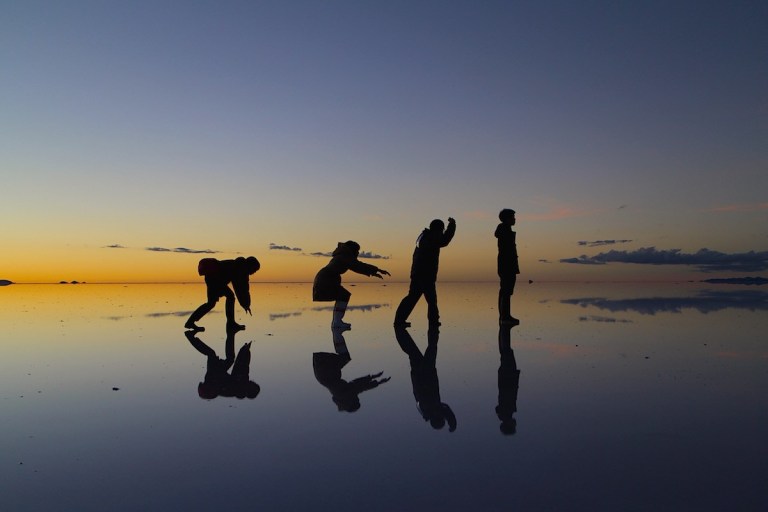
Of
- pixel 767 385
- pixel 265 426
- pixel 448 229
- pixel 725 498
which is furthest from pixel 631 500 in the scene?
pixel 448 229

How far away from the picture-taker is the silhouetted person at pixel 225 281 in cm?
1177

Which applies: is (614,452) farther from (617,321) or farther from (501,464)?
(617,321)

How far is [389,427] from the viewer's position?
412cm

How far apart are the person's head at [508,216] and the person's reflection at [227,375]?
7.16 metres

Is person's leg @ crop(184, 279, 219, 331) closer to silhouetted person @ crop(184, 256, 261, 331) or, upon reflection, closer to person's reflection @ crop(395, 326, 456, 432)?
silhouetted person @ crop(184, 256, 261, 331)

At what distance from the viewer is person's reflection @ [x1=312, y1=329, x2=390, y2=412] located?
16.7 feet

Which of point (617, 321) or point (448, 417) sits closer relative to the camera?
point (448, 417)

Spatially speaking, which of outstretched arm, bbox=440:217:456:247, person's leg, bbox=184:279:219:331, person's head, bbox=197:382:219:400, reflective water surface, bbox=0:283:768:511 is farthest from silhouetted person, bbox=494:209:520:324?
person's head, bbox=197:382:219:400

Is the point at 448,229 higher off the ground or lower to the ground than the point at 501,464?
higher

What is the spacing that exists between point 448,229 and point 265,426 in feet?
28.9

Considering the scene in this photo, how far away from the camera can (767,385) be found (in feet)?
18.4

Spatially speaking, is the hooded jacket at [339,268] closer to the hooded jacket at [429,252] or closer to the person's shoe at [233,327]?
the hooded jacket at [429,252]

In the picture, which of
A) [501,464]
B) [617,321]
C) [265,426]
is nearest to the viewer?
[501,464]

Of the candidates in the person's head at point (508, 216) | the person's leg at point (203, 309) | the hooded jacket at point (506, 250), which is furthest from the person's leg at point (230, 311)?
the person's head at point (508, 216)
